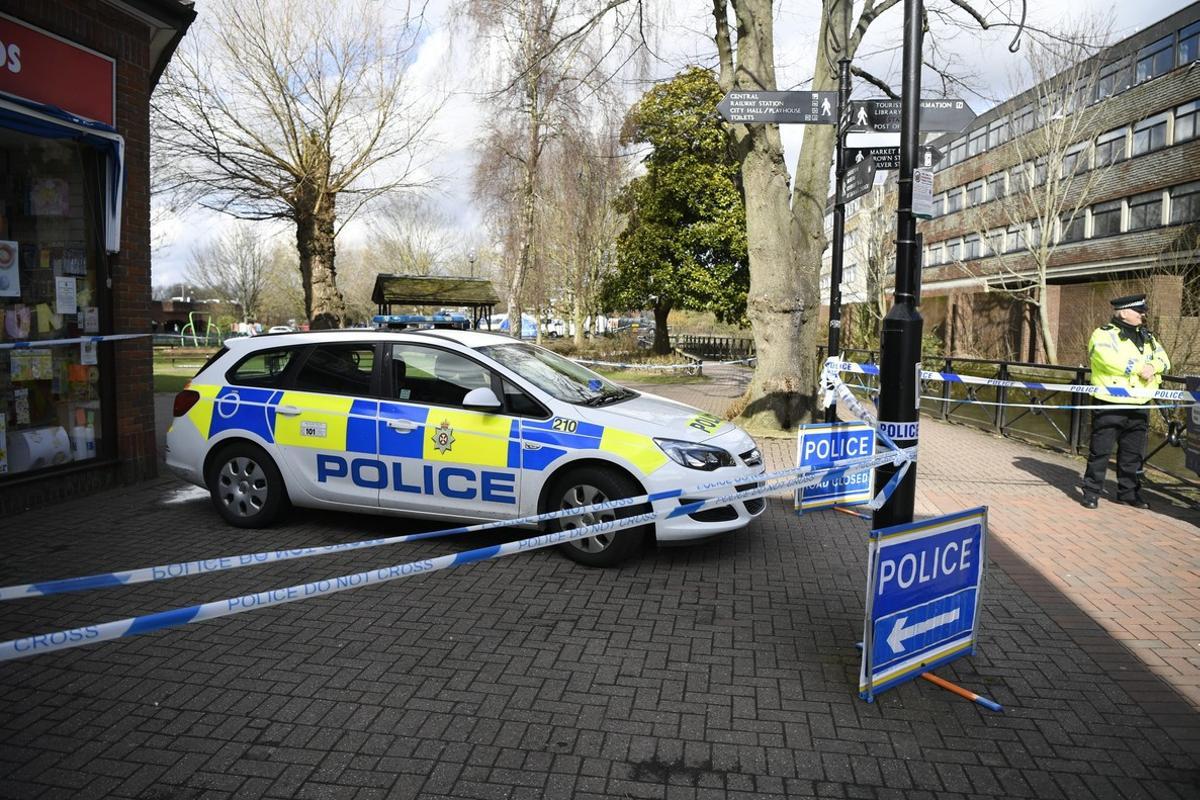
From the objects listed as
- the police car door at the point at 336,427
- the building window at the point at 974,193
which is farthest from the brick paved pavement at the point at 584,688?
the building window at the point at 974,193

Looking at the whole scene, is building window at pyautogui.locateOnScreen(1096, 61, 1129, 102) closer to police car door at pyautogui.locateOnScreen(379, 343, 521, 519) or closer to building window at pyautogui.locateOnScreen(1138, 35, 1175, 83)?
building window at pyautogui.locateOnScreen(1138, 35, 1175, 83)

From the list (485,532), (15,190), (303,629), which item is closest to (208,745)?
(303,629)

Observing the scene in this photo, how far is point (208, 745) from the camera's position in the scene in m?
3.29

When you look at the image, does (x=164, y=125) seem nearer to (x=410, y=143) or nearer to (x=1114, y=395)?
(x=410, y=143)

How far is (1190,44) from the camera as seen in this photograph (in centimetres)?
3070

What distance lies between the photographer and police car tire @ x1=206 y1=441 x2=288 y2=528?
20.5ft

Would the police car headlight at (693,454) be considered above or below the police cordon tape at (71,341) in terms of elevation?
below

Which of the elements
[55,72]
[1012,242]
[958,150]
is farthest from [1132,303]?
[958,150]

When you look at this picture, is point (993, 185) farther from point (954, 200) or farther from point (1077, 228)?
point (954, 200)

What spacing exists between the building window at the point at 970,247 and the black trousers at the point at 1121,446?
44.2 meters

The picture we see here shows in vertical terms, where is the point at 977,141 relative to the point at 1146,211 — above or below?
above

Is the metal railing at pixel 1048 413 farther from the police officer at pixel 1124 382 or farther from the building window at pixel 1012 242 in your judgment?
the building window at pixel 1012 242

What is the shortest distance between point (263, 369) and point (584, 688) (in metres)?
3.98

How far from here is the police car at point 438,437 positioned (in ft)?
17.9
